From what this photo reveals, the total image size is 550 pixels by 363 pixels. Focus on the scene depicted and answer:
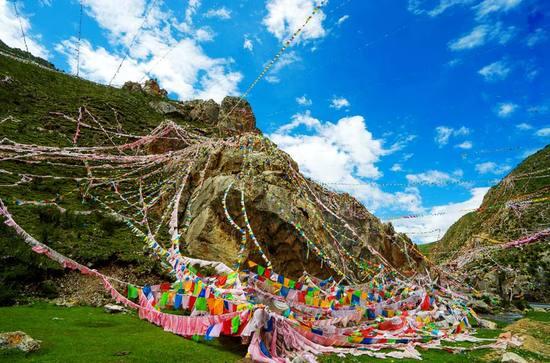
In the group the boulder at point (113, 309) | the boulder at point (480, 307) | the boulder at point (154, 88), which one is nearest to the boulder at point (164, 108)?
the boulder at point (154, 88)

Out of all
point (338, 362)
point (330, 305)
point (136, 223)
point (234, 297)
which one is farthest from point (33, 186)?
point (338, 362)

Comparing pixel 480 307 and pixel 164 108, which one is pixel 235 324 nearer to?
pixel 480 307

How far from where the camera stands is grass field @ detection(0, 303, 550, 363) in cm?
654

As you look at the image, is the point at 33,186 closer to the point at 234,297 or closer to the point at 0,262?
the point at 0,262

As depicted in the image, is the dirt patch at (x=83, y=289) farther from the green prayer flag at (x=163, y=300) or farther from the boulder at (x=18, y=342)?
the boulder at (x=18, y=342)

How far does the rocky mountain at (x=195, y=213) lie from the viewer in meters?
13.3

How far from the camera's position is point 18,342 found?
20.4 ft

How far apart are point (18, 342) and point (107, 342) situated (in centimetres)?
165

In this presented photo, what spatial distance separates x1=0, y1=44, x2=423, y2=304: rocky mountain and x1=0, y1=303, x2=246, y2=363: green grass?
6.33 ft

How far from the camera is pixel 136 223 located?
17.6m

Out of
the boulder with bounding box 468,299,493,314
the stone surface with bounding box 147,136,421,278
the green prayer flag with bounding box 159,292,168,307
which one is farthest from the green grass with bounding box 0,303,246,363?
the boulder with bounding box 468,299,493,314

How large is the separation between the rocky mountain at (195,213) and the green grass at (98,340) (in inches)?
75.9

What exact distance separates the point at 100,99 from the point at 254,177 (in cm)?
2817

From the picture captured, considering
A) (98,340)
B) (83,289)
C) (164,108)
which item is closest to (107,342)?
(98,340)
